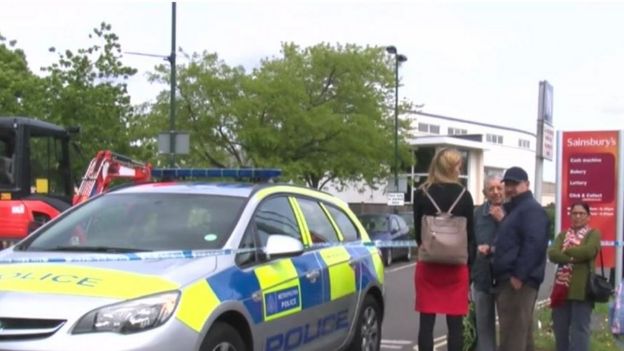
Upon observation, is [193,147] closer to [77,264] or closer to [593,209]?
[593,209]

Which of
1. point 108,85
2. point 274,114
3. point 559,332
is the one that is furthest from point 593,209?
point 274,114

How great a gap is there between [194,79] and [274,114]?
122 inches

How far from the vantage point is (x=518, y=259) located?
6977 millimetres

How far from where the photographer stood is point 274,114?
30.8 m

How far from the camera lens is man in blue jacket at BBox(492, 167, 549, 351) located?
6.93 meters

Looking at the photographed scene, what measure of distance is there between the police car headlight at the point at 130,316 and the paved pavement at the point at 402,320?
480cm

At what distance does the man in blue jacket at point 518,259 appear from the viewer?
6.93 m

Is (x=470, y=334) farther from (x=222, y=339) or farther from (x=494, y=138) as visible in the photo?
(x=494, y=138)

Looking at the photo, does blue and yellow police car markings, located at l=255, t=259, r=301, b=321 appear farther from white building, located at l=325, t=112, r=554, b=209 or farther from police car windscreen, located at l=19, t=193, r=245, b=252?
white building, located at l=325, t=112, r=554, b=209

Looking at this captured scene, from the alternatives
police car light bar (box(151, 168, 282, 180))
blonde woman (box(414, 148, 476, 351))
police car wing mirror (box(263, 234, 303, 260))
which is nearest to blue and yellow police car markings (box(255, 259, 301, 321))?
police car wing mirror (box(263, 234, 303, 260))

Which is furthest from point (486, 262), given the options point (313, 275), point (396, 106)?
point (396, 106)

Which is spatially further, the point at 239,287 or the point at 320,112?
the point at 320,112

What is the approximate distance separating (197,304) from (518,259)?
290cm

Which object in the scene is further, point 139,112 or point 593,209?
point 139,112
